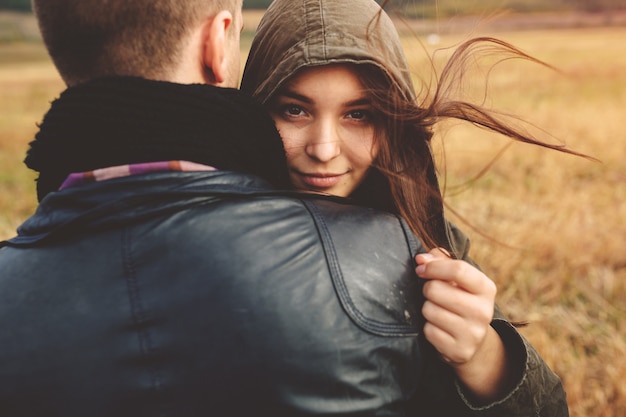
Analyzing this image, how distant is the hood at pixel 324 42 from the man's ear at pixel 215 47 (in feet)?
2.26

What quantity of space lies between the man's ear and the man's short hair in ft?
0.18

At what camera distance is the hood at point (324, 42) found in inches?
79.8

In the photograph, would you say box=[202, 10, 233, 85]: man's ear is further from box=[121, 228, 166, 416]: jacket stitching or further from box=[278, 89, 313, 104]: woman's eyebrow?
box=[278, 89, 313, 104]: woman's eyebrow

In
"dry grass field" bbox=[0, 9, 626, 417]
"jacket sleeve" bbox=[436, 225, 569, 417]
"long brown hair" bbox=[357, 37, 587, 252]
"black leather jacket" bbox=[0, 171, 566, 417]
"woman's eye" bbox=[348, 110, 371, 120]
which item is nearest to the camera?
"black leather jacket" bbox=[0, 171, 566, 417]

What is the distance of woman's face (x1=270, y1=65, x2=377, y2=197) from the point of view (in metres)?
2.08

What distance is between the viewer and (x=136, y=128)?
117 cm

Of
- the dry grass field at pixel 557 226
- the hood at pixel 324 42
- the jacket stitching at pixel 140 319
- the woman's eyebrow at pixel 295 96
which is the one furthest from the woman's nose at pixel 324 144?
the jacket stitching at pixel 140 319

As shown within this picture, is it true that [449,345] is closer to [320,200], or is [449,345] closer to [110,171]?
[320,200]

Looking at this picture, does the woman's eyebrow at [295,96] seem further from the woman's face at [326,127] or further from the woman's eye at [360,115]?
the woman's eye at [360,115]

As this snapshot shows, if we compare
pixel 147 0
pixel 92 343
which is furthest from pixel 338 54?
pixel 92 343

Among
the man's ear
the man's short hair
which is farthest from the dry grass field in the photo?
the man's short hair

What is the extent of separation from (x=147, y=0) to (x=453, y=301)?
2.89ft

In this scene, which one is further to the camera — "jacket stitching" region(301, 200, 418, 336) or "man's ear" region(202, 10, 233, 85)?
"man's ear" region(202, 10, 233, 85)

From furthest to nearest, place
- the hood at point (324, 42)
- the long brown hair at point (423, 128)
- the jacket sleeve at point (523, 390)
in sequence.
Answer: the hood at point (324, 42), the long brown hair at point (423, 128), the jacket sleeve at point (523, 390)
